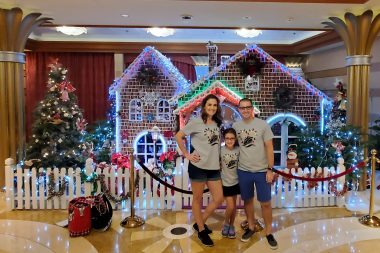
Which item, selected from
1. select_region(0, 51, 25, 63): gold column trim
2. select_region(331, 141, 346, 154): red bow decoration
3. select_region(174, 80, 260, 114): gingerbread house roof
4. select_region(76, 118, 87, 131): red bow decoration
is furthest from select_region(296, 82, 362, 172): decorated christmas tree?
select_region(0, 51, 25, 63): gold column trim

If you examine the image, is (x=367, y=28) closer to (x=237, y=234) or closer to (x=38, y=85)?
(x=237, y=234)

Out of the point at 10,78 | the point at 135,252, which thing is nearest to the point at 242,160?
the point at 135,252

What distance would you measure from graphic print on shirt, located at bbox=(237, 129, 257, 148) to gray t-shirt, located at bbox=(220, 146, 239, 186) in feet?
0.51

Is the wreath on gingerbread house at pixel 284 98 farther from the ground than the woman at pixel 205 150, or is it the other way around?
the wreath on gingerbread house at pixel 284 98

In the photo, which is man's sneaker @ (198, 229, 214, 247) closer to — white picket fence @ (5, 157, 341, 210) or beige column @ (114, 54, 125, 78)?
white picket fence @ (5, 157, 341, 210)

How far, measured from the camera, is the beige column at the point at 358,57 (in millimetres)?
5508

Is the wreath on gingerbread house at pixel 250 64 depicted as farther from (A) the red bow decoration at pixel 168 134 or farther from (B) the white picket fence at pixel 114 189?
(B) the white picket fence at pixel 114 189

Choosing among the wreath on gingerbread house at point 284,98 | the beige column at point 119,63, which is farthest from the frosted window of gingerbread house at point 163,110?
the beige column at point 119,63

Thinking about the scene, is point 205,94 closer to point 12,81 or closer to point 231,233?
point 231,233

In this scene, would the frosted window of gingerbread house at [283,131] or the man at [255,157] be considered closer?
the man at [255,157]

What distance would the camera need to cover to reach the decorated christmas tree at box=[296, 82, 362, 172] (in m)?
5.30

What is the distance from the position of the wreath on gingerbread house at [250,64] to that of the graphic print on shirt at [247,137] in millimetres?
2848

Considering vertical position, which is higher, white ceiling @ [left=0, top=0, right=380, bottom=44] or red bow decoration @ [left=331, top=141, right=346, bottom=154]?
white ceiling @ [left=0, top=0, right=380, bottom=44]

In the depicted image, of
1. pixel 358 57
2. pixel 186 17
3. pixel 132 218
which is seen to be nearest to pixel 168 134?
pixel 186 17
